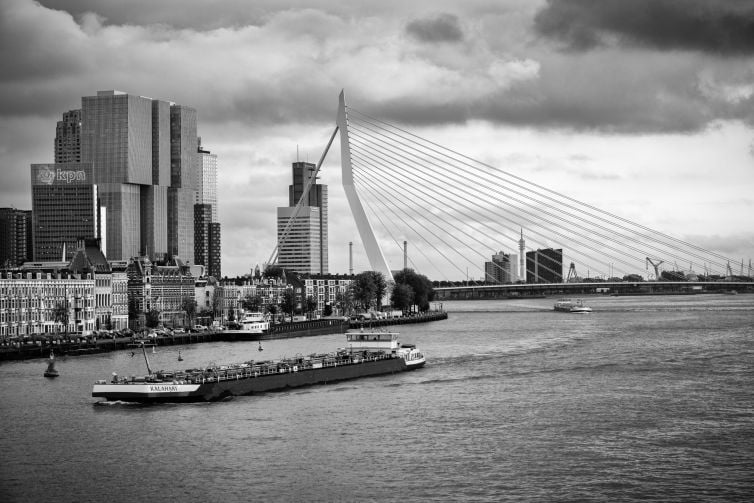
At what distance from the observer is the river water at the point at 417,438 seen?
30094mm

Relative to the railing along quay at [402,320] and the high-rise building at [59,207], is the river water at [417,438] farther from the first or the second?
the high-rise building at [59,207]

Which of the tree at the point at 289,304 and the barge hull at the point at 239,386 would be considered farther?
the tree at the point at 289,304

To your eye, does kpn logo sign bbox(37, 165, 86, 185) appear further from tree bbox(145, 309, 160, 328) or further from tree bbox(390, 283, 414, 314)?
tree bbox(145, 309, 160, 328)

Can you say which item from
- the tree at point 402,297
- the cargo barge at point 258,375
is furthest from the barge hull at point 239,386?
the tree at point 402,297

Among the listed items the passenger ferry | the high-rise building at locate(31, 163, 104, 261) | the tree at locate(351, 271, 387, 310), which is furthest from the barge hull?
the high-rise building at locate(31, 163, 104, 261)

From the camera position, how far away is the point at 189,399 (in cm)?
4578

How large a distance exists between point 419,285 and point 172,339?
54.7 meters

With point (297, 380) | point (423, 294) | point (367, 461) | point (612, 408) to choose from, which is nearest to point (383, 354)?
point (297, 380)

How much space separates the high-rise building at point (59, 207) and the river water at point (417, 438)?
341ft

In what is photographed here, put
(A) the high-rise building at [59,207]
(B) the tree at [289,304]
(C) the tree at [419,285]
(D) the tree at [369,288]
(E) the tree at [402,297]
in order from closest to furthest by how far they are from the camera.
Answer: (D) the tree at [369,288]
(E) the tree at [402,297]
(B) the tree at [289,304]
(C) the tree at [419,285]
(A) the high-rise building at [59,207]

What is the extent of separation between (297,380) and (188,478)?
20211 mm

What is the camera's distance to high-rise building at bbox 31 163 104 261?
161375 mm

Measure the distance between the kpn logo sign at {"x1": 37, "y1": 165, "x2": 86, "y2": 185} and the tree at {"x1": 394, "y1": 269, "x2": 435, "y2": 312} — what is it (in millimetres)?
52354

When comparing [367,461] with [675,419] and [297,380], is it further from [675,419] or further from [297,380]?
[297,380]
